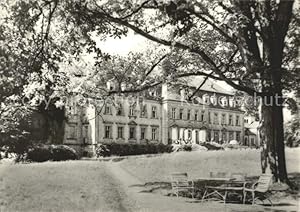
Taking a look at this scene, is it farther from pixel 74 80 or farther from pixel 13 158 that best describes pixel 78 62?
pixel 13 158

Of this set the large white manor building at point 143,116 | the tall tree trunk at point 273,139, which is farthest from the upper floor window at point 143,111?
the tall tree trunk at point 273,139

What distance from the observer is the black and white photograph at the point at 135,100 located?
5766 millimetres

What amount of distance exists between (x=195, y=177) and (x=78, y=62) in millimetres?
3126

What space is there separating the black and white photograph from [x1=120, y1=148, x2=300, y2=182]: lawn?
31 millimetres

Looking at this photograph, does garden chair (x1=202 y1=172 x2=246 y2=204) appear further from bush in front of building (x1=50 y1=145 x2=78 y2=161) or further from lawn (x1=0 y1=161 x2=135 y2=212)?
bush in front of building (x1=50 y1=145 x2=78 y2=161)

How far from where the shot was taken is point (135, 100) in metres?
8.73

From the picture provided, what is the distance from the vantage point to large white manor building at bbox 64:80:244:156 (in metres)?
7.46

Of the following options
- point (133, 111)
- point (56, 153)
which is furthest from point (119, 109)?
point (56, 153)

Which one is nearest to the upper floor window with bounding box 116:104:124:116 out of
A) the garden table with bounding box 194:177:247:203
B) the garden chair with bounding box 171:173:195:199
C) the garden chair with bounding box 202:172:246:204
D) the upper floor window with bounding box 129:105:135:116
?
the upper floor window with bounding box 129:105:135:116

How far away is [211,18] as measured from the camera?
25.1ft

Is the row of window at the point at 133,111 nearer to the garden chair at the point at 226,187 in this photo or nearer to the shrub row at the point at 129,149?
the shrub row at the point at 129,149

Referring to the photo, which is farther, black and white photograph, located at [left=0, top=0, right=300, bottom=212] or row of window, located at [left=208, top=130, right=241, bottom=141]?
row of window, located at [left=208, top=130, right=241, bottom=141]

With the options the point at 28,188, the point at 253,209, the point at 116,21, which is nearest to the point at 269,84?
the point at 253,209

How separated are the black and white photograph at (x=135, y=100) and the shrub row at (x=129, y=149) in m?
0.03
